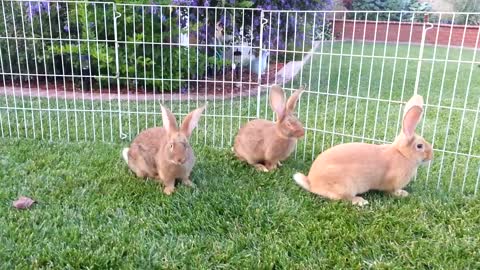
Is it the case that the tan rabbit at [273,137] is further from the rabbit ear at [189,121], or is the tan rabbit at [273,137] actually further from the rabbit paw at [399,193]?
the rabbit paw at [399,193]

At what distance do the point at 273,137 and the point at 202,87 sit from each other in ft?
10.9

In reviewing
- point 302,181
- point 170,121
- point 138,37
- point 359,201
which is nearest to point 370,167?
point 359,201

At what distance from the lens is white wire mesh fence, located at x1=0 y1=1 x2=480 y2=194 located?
12.8 ft

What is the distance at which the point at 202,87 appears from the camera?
659cm

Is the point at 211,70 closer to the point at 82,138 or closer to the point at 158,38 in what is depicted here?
the point at 158,38

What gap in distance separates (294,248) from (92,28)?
4.74 m

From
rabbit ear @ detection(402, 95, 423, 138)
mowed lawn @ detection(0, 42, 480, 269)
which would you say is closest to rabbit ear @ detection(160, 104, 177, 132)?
mowed lawn @ detection(0, 42, 480, 269)

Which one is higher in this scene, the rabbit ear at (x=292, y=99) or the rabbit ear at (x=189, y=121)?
the rabbit ear at (x=292, y=99)

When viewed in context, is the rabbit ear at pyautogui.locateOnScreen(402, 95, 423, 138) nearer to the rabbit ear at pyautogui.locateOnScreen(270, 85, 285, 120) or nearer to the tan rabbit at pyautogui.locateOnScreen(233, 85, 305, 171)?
the tan rabbit at pyautogui.locateOnScreen(233, 85, 305, 171)

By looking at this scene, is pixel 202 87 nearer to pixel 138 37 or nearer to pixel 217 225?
pixel 138 37

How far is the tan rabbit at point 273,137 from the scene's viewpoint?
3.35 m

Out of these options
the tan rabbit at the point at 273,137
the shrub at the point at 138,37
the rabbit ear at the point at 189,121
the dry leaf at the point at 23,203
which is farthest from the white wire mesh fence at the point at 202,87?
the dry leaf at the point at 23,203

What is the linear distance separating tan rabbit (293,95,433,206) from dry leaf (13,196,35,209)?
184 centimetres

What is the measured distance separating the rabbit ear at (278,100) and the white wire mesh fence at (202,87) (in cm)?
47
